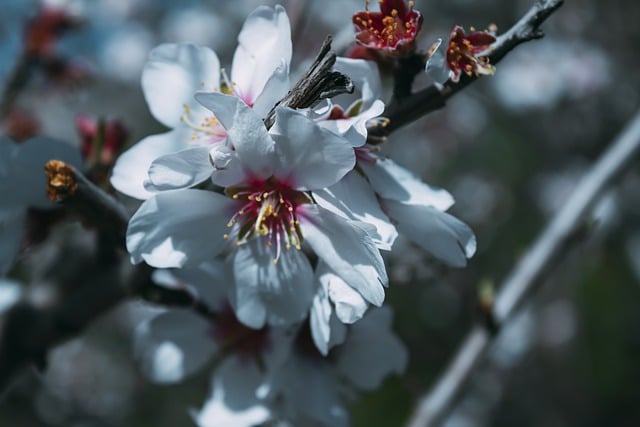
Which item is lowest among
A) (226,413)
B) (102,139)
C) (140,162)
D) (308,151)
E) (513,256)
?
(513,256)

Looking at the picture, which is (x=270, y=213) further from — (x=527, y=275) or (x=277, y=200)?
(x=527, y=275)

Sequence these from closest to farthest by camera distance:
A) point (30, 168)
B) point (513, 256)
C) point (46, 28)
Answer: point (30, 168), point (46, 28), point (513, 256)

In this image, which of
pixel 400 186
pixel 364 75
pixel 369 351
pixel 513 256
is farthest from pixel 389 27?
pixel 513 256

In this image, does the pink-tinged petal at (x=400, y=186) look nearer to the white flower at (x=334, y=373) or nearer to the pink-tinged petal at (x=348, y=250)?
the pink-tinged petal at (x=348, y=250)

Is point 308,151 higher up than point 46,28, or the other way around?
point 308,151

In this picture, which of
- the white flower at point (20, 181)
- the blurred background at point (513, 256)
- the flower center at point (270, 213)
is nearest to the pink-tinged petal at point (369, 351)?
the flower center at point (270, 213)

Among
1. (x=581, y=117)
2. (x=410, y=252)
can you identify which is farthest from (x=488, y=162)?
(x=410, y=252)
